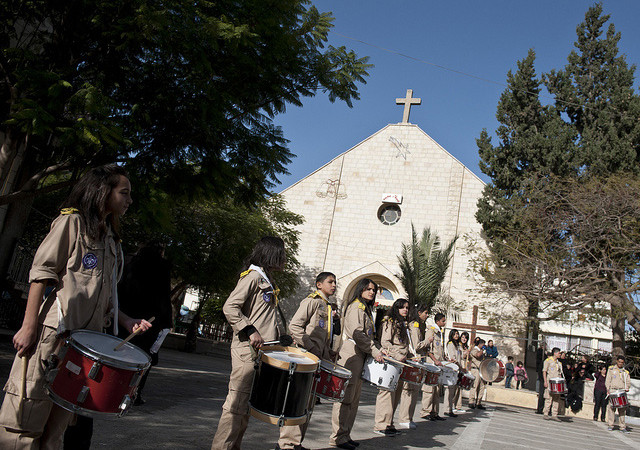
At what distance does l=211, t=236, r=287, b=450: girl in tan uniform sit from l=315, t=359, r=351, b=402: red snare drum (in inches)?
29.1

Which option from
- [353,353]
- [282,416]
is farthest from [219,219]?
[282,416]

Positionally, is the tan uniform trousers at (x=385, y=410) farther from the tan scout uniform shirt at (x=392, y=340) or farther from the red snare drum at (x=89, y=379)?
the red snare drum at (x=89, y=379)

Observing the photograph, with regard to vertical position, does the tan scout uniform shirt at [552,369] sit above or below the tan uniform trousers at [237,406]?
above

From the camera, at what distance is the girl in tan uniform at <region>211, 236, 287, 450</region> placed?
161 inches

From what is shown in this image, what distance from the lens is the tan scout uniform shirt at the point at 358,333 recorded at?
640 centimetres

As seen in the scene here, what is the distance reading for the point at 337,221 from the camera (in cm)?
2894

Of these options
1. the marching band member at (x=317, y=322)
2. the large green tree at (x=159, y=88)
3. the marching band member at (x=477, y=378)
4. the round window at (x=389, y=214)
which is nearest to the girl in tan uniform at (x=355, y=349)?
the marching band member at (x=317, y=322)

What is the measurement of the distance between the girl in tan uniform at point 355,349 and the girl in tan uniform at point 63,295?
3.62m

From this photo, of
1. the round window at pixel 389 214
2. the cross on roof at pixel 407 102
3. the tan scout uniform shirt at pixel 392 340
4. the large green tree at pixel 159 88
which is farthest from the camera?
the cross on roof at pixel 407 102

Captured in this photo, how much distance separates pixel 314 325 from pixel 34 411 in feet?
10.5

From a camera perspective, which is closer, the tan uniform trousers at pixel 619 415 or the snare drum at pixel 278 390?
the snare drum at pixel 278 390

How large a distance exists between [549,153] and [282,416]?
70.6ft

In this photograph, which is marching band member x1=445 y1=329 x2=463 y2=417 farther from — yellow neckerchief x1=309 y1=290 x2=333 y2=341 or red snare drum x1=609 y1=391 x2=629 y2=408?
yellow neckerchief x1=309 y1=290 x2=333 y2=341

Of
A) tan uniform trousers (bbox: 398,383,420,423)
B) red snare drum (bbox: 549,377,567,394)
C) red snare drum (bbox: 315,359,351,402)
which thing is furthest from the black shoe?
Result: red snare drum (bbox: 549,377,567,394)
